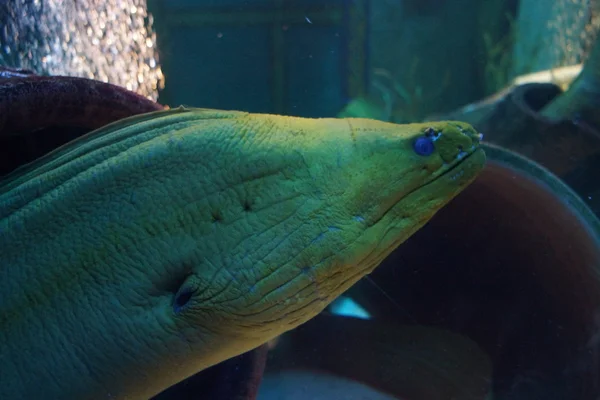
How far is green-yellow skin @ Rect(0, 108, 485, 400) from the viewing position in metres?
1.03

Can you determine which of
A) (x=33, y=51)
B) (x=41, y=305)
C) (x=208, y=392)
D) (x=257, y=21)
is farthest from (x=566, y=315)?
(x=257, y=21)

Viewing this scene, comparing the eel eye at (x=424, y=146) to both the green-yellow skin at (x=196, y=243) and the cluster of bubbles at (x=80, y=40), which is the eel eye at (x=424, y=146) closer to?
the green-yellow skin at (x=196, y=243)

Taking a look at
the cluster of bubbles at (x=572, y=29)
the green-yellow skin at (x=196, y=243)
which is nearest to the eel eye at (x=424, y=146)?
the green-yellow skin at (x=196, y=243)

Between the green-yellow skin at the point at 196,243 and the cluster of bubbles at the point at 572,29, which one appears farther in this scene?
the cluster of bubbles at the point at 572,29

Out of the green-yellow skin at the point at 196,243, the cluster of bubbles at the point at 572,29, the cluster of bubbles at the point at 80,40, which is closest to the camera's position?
the green-yellow skin at the point at 196,243

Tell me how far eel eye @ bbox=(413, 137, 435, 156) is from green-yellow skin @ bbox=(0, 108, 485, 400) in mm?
13

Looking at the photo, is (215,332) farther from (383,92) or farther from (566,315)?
(383,92)

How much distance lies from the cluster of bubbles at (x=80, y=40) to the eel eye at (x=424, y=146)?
2.00 meters

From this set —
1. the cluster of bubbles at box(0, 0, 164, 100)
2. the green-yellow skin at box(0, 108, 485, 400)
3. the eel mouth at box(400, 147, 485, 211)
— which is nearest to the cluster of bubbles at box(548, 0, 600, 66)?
the cluster of bubbles at box(0, 0, 164, 100)

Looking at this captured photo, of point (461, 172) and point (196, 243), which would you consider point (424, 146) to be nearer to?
point (461, 172)

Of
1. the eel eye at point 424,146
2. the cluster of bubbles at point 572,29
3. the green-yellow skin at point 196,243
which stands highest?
the eel eye at point 424,146

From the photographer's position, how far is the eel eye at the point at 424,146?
43.3 inches

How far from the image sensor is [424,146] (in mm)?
1103

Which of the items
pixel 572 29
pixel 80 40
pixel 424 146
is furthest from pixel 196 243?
pixel 572 29
